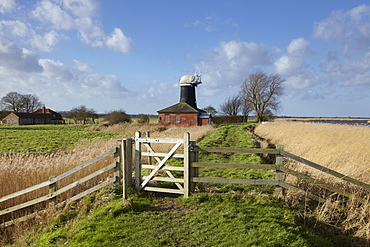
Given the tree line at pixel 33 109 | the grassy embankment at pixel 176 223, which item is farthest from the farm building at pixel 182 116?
the grassy embankment at pixel 176 223

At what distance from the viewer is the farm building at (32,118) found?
63094 millimetres

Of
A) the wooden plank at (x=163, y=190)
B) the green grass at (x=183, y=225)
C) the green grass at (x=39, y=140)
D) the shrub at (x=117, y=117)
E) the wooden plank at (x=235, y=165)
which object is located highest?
the shrub at (x=117, y=117)

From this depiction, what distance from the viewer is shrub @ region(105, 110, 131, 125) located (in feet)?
144

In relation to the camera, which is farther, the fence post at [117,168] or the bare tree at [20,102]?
the bare tree at [20,102]

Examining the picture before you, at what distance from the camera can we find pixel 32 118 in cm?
6712

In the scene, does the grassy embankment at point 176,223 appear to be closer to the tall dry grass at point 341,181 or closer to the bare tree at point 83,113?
the tall dry grass at point 341,181

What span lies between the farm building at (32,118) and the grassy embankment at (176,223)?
224ft

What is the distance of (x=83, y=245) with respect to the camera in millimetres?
4820

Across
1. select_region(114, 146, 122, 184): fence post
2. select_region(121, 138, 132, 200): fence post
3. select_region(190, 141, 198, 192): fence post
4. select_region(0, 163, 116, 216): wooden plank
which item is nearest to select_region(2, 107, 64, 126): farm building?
select_region(0, 163, 116, 216): wooden plank

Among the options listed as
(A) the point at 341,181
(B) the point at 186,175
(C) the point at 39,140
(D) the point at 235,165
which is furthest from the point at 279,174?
(C) the point at 39,140

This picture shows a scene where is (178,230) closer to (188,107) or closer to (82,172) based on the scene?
(82,172)

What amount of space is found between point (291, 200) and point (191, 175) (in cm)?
276

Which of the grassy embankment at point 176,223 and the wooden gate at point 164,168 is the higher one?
the wooden gate at point 164,168

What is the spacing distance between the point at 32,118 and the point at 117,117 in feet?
121
